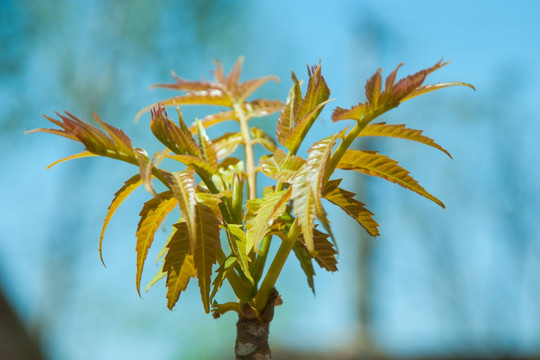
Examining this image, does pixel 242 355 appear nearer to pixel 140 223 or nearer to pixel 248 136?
pixel 140 223

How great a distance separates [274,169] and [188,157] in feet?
0.37

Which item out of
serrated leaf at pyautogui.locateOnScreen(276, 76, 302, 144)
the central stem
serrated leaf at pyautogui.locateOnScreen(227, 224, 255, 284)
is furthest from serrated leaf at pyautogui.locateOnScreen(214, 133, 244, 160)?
serrated leaf at pyautogui.locateOnScreen(227, 224, 255, 284)

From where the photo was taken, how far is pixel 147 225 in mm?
586

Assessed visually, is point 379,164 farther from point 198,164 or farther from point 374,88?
point 198,164

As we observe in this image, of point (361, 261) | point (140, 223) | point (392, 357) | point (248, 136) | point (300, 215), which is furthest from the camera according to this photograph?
point (361, 261)

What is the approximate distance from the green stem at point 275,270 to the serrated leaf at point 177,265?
10cm

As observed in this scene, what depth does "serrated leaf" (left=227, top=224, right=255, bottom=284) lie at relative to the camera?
55 cm

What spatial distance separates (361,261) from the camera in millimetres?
3395

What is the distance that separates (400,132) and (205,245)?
0.27m

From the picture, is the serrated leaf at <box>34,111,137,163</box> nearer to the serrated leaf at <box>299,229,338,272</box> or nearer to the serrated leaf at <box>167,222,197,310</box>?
the serrated leaf at <box>167,222,197,310</box>

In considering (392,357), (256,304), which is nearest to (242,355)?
(256,304)

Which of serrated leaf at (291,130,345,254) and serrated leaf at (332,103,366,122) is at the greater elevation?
serrated leaf at (332,103,366,122)

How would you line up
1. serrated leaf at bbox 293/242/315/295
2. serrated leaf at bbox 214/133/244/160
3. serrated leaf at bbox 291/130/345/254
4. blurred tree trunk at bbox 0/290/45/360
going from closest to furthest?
serrated leaf at bbox 291/130/345/254
serrated leaf at bbox 293/242/315/295
serrated leaf at bbox 214/133/244/160
blurred tree trunk at bbox 0/290/45/360

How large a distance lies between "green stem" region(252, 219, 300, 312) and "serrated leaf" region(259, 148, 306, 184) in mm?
62
